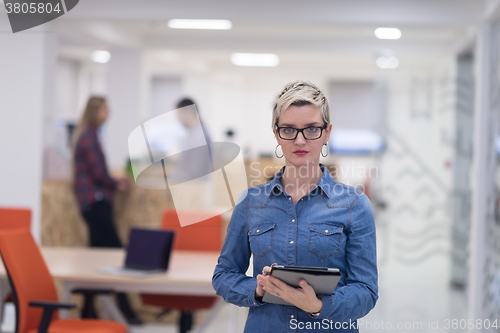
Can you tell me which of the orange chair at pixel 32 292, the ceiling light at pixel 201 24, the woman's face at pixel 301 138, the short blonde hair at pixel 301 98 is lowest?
the orange chair at pixel 32 292

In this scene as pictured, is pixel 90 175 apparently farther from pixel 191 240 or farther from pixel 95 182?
pixel 191 240

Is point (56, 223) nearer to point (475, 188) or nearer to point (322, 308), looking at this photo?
point (475, 188)

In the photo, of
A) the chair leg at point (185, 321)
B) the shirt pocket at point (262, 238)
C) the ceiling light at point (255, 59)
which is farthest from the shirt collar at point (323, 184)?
the ceiling light at point (255, 59)

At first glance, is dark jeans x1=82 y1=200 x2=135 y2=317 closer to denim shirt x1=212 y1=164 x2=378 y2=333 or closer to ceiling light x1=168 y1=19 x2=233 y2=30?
ceiling light x1=168 y1=19 x2=233 y2=30

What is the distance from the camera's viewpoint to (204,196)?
5.74 m

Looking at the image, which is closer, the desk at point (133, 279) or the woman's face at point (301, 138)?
the woman's face at point (301, 138)

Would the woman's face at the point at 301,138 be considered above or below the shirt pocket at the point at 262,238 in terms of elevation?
above

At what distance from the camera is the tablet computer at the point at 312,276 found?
4.60 feet

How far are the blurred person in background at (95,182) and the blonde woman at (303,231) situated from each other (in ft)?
10.6

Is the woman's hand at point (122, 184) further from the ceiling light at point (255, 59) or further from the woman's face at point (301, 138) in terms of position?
the ceiling light at point (255, 59)

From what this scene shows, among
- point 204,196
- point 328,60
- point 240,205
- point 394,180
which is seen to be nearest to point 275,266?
point 240,205

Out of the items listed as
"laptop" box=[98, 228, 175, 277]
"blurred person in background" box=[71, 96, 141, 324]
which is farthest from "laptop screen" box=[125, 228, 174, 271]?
"blurred person in background" box=[71, 96, 141, 324]

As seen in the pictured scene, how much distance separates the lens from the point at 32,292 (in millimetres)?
2844

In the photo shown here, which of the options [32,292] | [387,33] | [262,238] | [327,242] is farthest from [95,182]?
[387,33]
